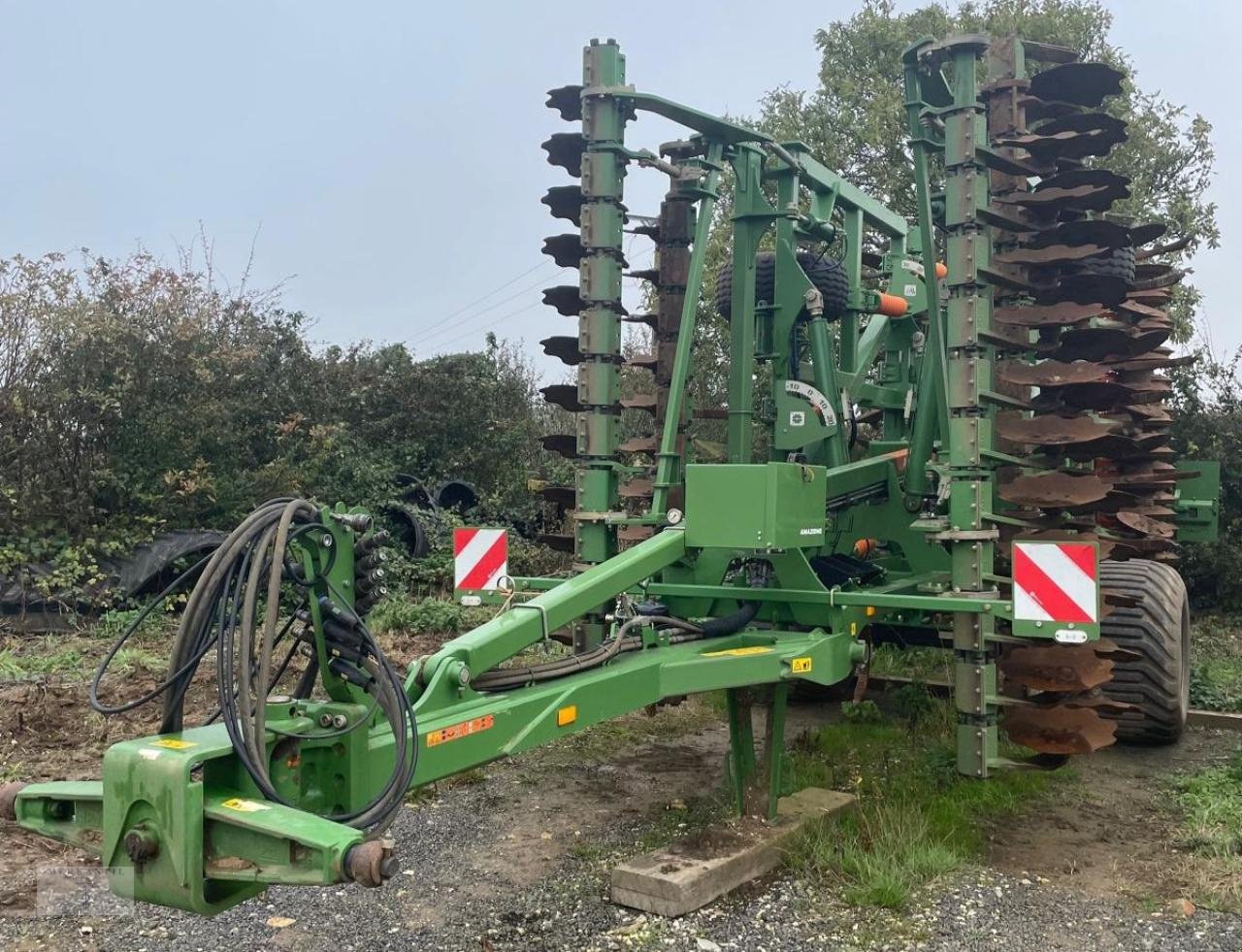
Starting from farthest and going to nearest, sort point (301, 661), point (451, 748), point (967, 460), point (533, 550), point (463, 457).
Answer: point (463, 457) < point (533, 550) < point (301, 661) < point (967, 460) < point (451, 748)

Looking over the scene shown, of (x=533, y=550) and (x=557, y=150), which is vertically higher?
(x=557, y=150)

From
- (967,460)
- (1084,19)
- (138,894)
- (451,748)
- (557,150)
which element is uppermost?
(1084,19)

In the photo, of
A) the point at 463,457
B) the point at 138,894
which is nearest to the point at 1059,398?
the point at 138,894

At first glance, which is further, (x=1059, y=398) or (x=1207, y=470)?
(x=1207, y=470)

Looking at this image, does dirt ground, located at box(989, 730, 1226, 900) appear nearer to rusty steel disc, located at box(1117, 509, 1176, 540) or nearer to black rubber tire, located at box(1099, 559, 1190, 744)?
black rubber tire, located at box(1099, 559, 1190, 744)

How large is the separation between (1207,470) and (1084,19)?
858 cm

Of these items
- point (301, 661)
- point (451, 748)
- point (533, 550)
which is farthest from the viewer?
point (533, 550)

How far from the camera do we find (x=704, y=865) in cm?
409

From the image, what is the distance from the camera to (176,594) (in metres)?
9.38

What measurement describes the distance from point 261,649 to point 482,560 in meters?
2.49

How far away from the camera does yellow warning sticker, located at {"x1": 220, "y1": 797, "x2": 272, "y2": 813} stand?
2.49 metres

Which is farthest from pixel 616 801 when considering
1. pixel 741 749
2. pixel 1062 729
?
→ pixel 1062 729

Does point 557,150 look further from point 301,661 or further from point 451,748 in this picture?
point 301,661

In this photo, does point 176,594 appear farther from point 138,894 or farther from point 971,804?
point 138,894
